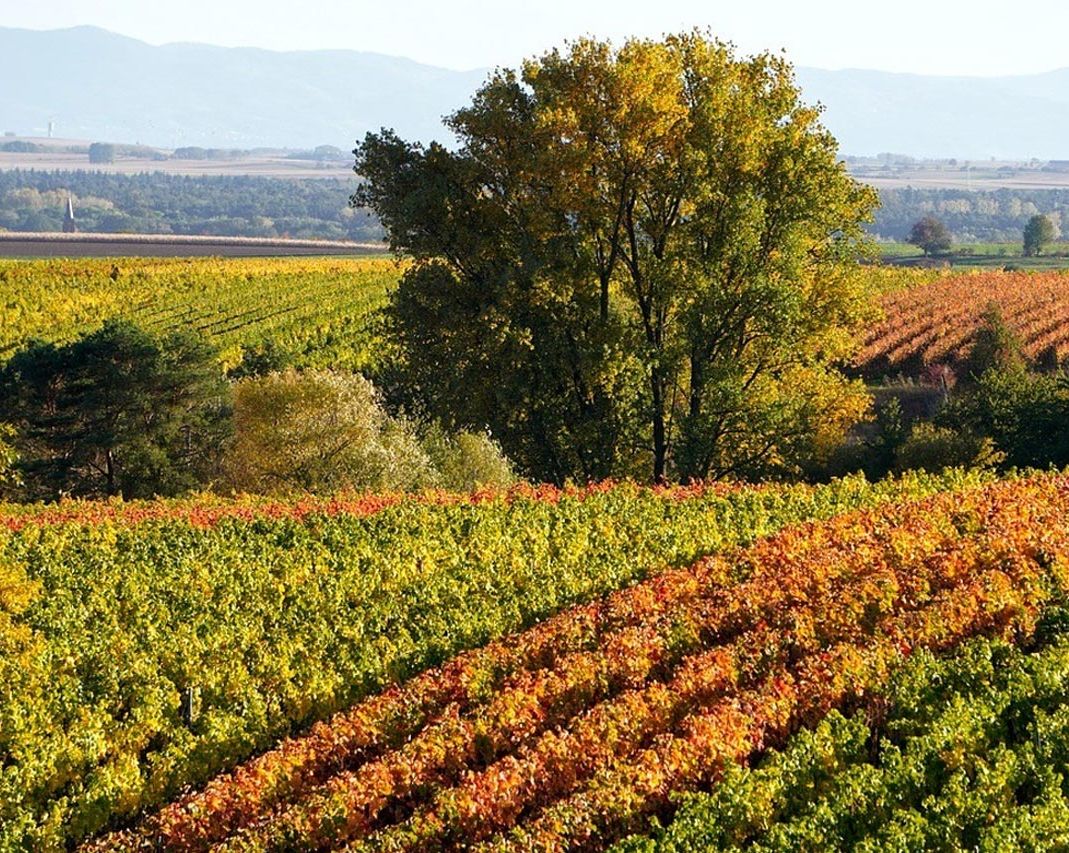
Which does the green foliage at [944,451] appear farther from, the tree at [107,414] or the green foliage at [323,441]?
the tree at [107,414]

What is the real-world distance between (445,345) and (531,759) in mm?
24253

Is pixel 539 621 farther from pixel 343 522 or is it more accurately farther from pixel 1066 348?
pixel 1066 348

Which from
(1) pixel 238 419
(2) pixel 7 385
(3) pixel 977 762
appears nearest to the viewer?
(3) pixel 977 762

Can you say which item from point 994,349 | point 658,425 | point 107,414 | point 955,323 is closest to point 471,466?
point 658,425

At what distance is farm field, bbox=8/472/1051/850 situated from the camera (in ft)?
48.7

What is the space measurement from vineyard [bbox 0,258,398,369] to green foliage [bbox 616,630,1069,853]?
50.3 m

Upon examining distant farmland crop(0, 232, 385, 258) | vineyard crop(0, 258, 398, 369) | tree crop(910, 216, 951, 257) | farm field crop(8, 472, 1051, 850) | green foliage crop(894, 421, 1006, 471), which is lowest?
farm field crop(8, 472, 1051, 850)

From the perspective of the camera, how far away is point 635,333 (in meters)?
36.9

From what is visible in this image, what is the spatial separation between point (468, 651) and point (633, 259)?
749 inches

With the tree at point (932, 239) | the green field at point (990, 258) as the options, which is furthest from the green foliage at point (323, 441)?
the tree at point (932, 239)

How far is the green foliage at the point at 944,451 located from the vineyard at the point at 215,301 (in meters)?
35.7

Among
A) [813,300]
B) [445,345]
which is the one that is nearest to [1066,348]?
[813,300]

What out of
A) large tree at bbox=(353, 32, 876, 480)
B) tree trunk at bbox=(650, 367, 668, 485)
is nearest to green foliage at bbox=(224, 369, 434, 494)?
large tree at bbox=(353, 32, 876, 480)

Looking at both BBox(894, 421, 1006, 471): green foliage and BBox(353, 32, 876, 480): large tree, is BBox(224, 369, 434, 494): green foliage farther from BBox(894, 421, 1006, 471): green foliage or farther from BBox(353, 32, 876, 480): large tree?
BBox(894, 421, 1006, 471): green foliage
